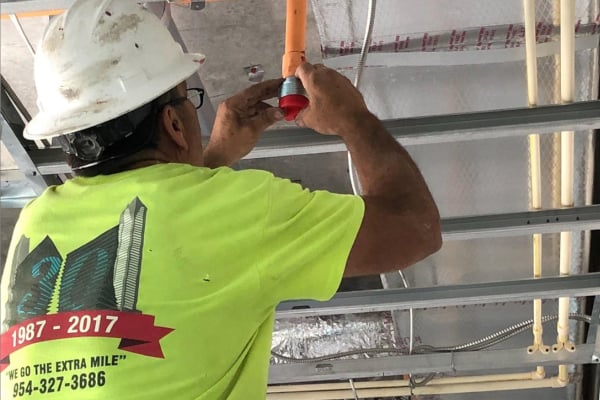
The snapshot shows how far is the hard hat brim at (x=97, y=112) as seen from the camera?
1.13 metres

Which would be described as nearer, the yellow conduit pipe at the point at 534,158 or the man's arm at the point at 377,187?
the man's arm at the point at 377,187

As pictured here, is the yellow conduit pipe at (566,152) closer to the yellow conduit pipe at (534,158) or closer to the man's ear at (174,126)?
the yellow conduit pipe at (534,158)

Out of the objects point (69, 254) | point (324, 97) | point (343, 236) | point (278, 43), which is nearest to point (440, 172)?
point (278, 43)

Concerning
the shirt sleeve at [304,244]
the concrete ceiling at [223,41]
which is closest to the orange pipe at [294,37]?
the shirt sleeve at [304,244]

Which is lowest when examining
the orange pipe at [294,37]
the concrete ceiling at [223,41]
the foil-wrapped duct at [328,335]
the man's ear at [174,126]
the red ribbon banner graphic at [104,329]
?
the foil-wrapped duct at [328,335]


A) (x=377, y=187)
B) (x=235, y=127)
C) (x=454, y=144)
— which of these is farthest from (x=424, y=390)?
(x=377, y=187)

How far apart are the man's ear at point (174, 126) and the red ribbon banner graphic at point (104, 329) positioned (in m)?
0.31

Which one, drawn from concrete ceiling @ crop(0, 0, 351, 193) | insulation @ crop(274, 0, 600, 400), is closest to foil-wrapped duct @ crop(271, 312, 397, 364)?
insulation @ crop(274, 0, 600, 400)

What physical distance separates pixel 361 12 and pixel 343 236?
28.9 inches

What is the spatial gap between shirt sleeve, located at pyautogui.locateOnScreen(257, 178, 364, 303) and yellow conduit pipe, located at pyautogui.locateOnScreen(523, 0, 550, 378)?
0.68 meters

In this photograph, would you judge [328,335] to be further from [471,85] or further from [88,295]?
[88,295]

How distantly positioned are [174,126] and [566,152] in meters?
1.02

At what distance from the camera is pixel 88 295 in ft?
3.37

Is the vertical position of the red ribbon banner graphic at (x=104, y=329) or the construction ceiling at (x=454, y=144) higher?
the construction ceiling at (x=454, y=144)
